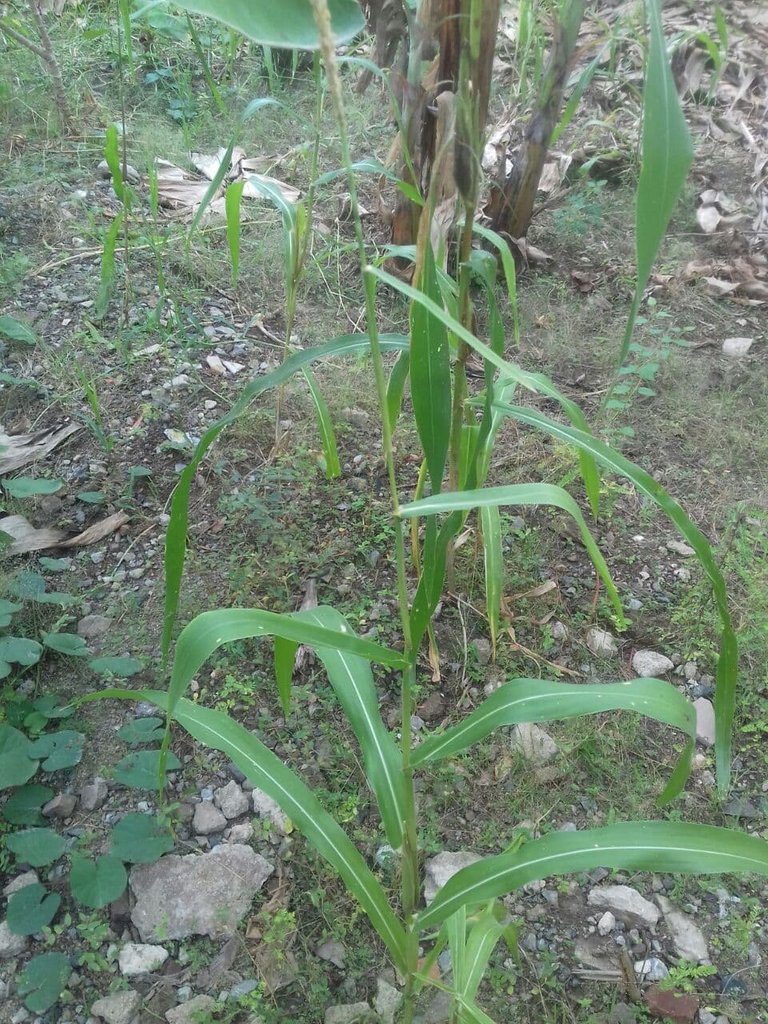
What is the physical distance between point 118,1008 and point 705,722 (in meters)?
1.07

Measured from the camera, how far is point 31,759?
1.17 metres

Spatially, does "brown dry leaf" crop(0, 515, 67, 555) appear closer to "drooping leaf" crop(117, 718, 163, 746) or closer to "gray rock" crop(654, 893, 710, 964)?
"drooping leaf" crop(117, 718, 163, 746)

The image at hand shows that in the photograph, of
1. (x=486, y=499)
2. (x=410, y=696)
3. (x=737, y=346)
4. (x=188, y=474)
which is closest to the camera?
(x=486, y=499)

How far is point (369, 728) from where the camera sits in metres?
Answer: 0.94

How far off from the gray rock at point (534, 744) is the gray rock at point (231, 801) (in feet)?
1.55

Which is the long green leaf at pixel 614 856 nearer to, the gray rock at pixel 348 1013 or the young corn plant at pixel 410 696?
the young corn plant at pixel 410 696

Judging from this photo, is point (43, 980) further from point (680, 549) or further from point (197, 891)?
point (680, 549)

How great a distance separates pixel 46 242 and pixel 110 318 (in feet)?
1.52

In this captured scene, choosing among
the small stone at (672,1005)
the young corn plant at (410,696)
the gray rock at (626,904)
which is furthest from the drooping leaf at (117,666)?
the small stone at (672,1005)

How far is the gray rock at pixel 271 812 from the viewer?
118 centimetres

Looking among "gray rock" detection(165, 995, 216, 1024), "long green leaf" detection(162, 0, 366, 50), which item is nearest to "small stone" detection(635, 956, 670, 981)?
"gray rock" detection(165, 995, 216, 1024)

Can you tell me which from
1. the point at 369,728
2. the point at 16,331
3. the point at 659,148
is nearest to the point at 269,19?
the point at 659,148

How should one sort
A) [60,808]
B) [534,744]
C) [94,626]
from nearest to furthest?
[60,808] < [534,744] < [94,626]

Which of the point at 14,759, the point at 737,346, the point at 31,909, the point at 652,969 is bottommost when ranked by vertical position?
the point at 652,969
